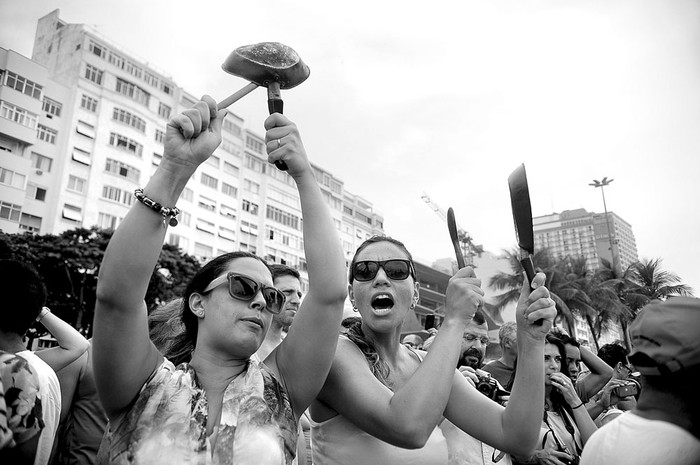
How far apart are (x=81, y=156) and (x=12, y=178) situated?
5066 mm

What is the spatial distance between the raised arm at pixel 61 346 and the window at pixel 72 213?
1403 inches

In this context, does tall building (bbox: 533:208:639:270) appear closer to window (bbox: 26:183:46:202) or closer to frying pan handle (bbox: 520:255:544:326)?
window (bbox: 26:183:46:202)

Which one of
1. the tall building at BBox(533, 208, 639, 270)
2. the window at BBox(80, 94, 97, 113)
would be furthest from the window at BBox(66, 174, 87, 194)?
the tall building at BBox(533, 208, 639, 270)

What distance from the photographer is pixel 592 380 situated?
5.35 metres

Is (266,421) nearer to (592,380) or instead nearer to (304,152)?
(304,152)

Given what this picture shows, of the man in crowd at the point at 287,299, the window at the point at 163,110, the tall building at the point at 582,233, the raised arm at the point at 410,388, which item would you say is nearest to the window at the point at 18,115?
the window at the point at 163,110

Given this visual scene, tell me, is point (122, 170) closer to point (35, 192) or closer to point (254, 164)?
point (35, 192)

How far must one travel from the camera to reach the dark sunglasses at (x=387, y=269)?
8.27ft

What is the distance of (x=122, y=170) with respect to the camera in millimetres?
39344

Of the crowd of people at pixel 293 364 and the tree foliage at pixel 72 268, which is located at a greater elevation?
the tree foliage at pixel 72 268

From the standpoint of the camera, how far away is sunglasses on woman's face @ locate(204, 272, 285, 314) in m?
2.06

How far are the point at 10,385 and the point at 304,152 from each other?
1474 millimetres

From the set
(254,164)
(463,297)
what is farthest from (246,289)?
(254,164)

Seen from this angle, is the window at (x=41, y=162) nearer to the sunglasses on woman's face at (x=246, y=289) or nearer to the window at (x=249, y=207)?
the window at (x=249, y=207)
